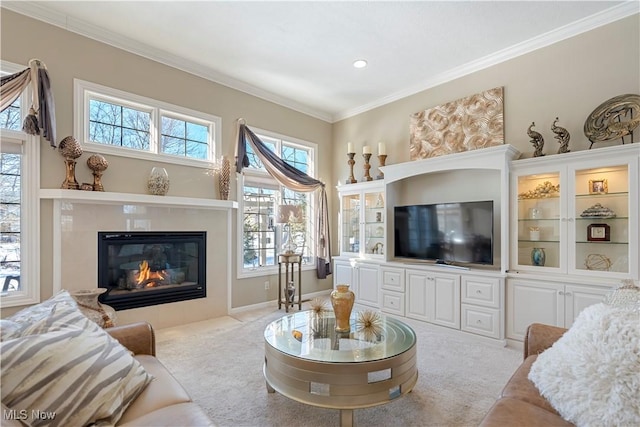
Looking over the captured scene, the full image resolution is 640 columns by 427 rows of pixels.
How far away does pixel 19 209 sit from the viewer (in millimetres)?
2941

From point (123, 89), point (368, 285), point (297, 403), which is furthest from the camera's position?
point (368, 285)

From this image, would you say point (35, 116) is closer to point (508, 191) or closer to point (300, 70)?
point (300, 70)

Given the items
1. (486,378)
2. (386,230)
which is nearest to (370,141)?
(386,230)

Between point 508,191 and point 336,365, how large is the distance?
2702 mm

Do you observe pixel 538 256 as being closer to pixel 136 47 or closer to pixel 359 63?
pixel 359 63

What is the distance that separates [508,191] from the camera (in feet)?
11.1

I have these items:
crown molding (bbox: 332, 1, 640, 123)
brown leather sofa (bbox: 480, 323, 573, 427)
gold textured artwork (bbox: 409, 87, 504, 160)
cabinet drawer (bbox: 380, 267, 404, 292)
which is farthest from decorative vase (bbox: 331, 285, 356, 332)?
crown molding (bbox: 332, 1, 640, 123)

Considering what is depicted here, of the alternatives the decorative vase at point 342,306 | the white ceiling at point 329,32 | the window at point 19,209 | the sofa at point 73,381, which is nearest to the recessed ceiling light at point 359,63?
the white ceiling at point 329,32

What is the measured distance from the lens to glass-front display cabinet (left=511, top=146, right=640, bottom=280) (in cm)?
277

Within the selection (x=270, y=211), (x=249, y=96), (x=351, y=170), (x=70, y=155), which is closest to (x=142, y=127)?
(x=70, y=155)

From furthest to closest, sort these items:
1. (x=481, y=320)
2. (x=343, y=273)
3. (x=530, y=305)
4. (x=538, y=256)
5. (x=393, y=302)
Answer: (x=343, y=273), (x=393, y=302), (x=481, y=320), (x=538, y=256), (x=530, y=305)

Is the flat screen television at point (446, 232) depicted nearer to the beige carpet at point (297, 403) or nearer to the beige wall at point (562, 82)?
the beige wall at point (562, 82)

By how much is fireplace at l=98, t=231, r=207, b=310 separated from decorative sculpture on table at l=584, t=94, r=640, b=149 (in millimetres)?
4330

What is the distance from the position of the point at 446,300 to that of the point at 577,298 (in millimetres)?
1194
